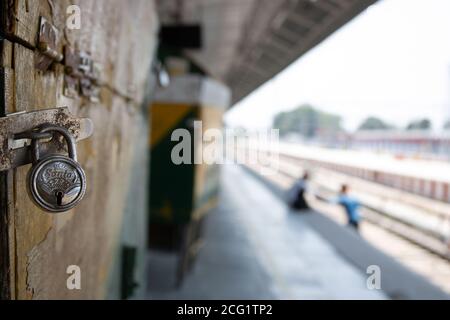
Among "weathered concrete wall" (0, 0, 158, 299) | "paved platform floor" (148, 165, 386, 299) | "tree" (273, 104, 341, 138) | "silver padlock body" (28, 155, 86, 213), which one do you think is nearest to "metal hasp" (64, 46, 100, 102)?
"weathered concrete wall" (0, 0, 158, 299)

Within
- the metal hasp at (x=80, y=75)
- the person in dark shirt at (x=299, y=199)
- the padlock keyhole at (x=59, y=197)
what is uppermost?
the metal hasp at (x=80, y=75)

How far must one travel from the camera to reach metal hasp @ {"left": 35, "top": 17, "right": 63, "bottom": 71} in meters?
1.11

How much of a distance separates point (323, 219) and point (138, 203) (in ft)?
19.2

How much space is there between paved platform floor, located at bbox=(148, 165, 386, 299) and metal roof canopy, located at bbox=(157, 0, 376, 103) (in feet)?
10.6

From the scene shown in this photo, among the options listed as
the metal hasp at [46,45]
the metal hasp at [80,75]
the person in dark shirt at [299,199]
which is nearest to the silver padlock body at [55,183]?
the metal hasp at [46,45]

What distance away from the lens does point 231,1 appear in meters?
8.25

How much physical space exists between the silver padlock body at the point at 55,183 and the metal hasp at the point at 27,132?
2.1 inches

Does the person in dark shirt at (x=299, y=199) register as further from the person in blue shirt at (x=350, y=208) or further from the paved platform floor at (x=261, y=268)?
the person in blue shirt at (x=350, y=208)

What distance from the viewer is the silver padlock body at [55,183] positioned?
0.90 m

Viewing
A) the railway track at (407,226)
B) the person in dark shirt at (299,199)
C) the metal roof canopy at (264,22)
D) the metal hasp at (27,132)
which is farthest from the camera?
the person in dark shirt at (299,199)

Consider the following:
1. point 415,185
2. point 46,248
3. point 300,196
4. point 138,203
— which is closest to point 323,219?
point 300,196

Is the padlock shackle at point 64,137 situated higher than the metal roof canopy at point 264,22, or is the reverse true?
the metal roof canopy at point 264,22

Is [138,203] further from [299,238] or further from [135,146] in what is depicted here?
[299,238]

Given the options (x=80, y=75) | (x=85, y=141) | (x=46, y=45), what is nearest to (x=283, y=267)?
(x=85, y=141)
